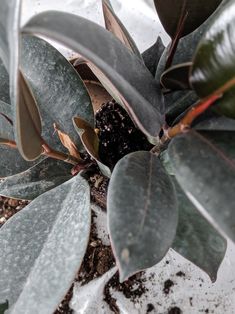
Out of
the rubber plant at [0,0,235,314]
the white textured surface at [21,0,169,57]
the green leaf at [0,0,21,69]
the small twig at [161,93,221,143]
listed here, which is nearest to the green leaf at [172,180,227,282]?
the rubber plant at [0,0,235,314]

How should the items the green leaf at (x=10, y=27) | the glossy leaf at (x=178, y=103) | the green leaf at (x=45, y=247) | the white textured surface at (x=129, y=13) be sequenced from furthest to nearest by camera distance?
the white textured surface at (x=129, y=13)
the glossy leaf at (x=178, y=103)
the green leaf at (x=45, y=247)
the green leaf at (x=10, y=27)

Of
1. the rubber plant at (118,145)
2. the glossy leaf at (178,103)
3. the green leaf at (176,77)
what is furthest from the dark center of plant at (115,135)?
the green leaf at (176,77)

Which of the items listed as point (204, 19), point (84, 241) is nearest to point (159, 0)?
point (204, 19)

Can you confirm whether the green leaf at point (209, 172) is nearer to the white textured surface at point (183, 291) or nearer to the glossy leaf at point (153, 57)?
the glossy leaf at point (153, 57)

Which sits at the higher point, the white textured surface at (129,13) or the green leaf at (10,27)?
the green leaf at (10,27)

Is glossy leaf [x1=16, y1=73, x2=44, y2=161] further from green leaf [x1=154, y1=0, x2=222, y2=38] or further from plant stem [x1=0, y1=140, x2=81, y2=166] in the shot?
green leaf [x1=154, y1=0, x2=222, y2=38]

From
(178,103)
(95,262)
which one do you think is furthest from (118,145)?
(95,262)
